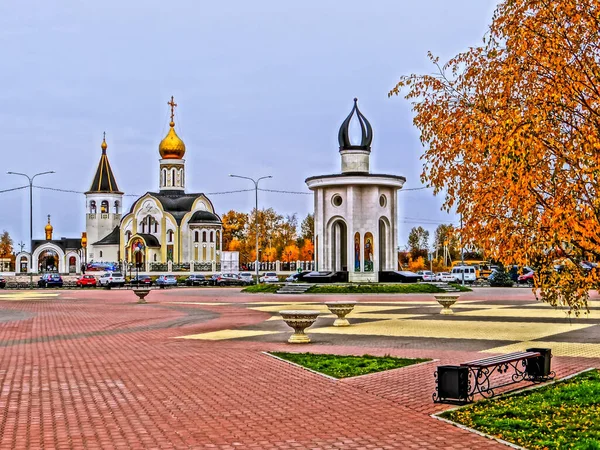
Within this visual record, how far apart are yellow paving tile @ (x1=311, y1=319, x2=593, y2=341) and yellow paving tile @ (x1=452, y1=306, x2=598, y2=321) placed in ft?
10.3

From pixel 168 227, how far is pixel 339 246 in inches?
1742

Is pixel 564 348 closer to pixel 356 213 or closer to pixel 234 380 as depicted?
pixel 234 380

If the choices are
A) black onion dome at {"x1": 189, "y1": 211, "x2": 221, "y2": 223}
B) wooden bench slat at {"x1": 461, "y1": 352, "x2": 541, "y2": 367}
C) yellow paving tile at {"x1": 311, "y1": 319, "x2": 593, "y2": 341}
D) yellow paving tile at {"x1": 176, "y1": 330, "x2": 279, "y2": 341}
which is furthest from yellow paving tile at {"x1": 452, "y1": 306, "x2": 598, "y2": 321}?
black onion dome at {"x1": 189, "y1": 211, "x2": 221, "y2": 223}

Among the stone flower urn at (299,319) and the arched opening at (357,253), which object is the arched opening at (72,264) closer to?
the arched opening at (357,253)

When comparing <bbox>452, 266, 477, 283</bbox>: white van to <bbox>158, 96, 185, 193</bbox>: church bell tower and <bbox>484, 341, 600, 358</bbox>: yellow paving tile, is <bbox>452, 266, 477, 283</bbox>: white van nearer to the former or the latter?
<bbox>158, 96, 185, 193</bbox>: church bell tower

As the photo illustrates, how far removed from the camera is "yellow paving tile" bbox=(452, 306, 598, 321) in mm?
27750

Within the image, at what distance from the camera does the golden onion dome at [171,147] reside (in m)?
102

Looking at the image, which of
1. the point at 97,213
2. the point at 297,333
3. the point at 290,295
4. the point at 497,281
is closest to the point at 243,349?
the point at 297,333

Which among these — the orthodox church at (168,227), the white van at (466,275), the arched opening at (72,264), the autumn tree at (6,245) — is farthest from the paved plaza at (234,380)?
the autumn tree at (6,245)

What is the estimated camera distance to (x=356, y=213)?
176 feet

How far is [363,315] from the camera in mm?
29344

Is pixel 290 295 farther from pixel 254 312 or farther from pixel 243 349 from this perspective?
pixel 243 349

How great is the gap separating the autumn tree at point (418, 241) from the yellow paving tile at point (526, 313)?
101851mm

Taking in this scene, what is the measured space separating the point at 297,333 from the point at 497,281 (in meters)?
44.0
